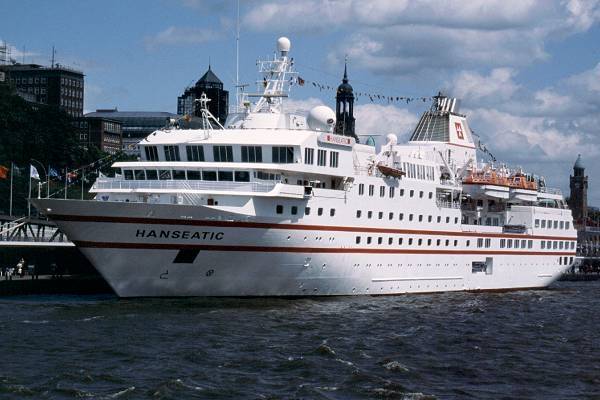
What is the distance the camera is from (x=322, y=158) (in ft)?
144

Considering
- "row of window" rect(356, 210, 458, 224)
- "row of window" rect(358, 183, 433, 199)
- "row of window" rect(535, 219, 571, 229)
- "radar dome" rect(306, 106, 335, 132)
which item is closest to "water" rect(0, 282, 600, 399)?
"row of window" rect(356, 210, 458, 224)

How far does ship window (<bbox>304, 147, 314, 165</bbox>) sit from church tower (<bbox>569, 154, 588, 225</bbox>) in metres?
127

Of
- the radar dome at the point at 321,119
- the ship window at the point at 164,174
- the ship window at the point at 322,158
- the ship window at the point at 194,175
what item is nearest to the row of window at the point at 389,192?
the ship window at the point at 322,158

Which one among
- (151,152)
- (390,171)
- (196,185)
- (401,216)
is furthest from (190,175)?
(401,216)

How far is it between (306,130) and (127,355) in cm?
1885

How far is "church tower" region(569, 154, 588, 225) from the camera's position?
538 ft

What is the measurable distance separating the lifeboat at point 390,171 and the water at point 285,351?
21.9ft

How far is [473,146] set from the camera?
60.0 m

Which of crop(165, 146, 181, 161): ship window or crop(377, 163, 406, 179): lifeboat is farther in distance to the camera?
crop(377, 163, 406, 179): lifeboat

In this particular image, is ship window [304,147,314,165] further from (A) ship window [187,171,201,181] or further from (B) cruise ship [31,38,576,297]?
(A) ship window [187,171,201,181]

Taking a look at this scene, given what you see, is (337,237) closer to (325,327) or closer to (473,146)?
(325,327)

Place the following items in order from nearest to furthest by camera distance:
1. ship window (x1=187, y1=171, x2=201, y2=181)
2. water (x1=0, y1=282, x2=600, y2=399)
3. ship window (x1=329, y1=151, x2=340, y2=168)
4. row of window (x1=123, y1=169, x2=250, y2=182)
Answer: water (x1=0, y1=282, x2=600, y2=399) < row of window (x1=123, y1=169, x2=250, y2=182) < ship window (x1=187, y1=171, x2=201, y2=181) < ship window (x1=329, y1=151, x2=340, y2=168)

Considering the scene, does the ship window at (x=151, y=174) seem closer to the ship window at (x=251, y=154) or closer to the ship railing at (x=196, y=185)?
the ship railing at (x=196, y=185)

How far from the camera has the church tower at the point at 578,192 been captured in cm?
16388
